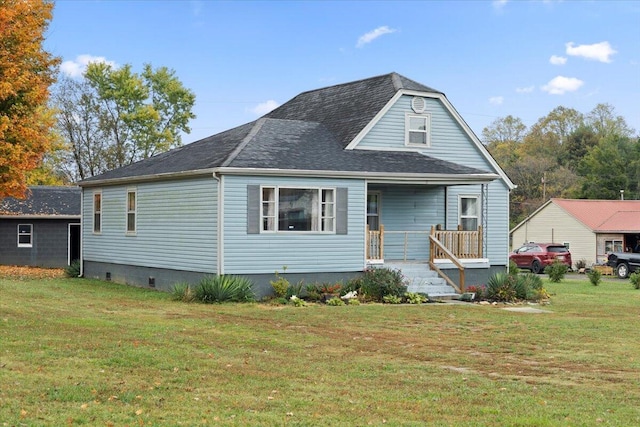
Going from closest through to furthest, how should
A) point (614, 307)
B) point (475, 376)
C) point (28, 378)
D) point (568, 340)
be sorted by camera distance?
1. point (28, 378)
2. point (475, 376)
3. point (568, 340)
4. point (614, 307)

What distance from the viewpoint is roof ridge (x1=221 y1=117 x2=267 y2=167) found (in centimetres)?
2229

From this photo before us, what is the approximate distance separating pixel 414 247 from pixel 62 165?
43.0 meters

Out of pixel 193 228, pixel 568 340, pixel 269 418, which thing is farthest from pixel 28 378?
pixel 193 228

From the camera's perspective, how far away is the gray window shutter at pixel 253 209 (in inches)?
878

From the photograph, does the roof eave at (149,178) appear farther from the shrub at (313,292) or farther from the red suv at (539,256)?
the red suv at (539,256)

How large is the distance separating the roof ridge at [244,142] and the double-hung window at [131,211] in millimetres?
4670

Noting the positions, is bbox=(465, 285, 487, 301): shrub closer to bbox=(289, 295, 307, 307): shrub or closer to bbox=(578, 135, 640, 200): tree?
bbox=(289, 295, 307, 307): shrub

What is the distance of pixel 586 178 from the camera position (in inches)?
2921

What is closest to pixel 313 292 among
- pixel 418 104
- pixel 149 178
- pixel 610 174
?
pixel 149 178

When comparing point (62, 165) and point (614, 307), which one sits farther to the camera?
point (62, 165)

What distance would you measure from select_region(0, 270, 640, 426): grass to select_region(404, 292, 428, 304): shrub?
1831mm

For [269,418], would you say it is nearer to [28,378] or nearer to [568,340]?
[28,378]

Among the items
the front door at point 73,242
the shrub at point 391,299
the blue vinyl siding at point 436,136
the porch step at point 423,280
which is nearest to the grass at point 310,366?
the shrub at point 391,299

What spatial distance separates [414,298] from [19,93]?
49.8 feet
